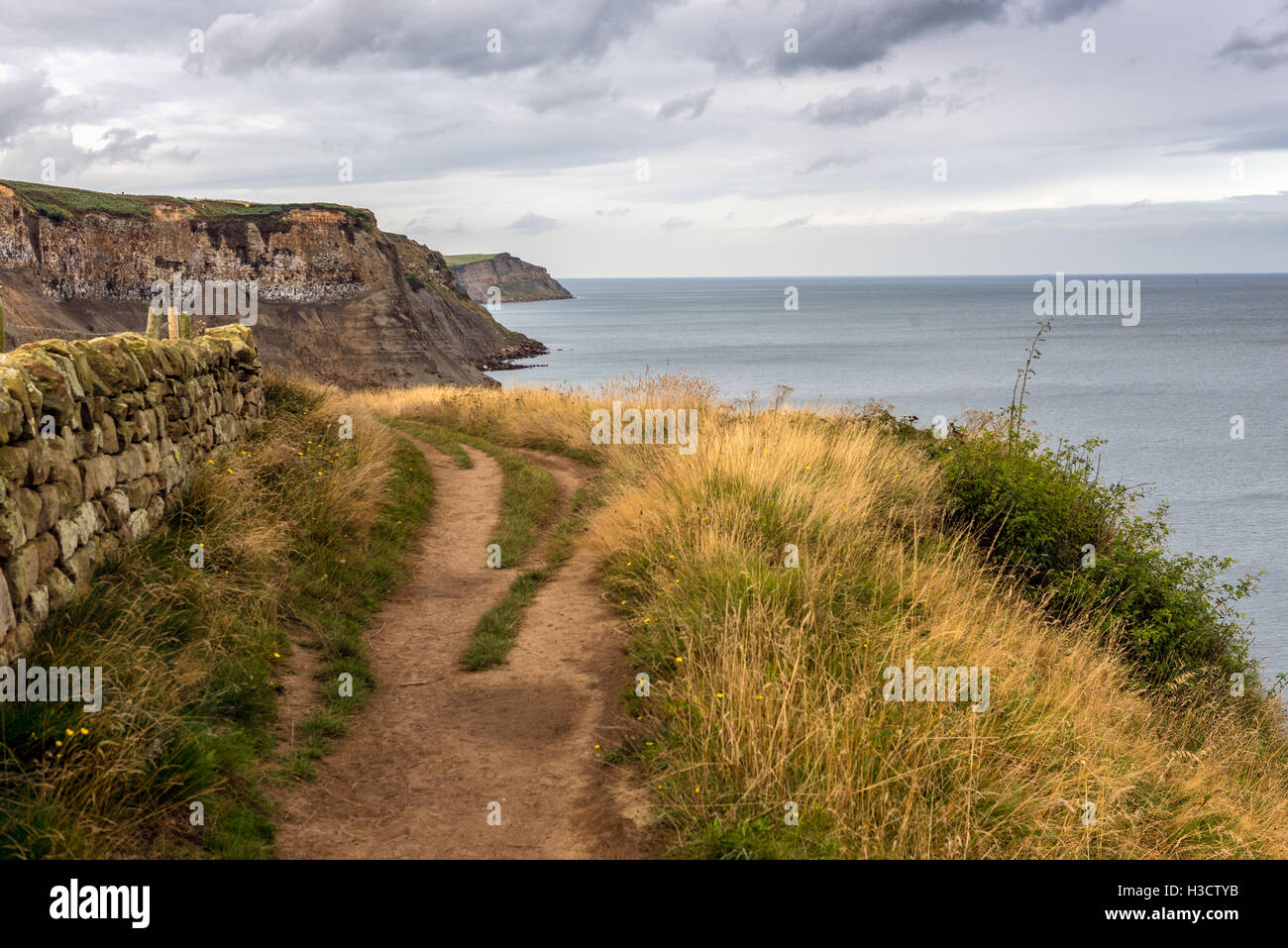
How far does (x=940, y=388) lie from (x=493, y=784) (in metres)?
58.4

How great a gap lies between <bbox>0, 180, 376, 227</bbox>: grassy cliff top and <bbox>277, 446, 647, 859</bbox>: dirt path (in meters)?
62.2

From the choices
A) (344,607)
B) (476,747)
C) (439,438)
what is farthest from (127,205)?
(476,747)

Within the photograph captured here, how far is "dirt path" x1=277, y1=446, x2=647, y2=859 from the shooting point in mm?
4672

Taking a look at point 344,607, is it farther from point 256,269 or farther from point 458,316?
point 458,316

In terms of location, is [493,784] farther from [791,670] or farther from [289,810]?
[791,670]

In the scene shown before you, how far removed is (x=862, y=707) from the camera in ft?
16.5

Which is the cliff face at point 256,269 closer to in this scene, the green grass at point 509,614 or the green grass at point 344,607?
the green grass at point 344,607

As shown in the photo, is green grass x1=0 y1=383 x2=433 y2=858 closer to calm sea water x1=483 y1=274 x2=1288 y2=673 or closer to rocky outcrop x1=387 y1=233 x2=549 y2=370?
calm sea water x1=483 y1=274 x2=1288 y2=673

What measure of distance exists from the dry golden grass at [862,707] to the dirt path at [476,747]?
0.35 metres

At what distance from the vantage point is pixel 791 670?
5.55m

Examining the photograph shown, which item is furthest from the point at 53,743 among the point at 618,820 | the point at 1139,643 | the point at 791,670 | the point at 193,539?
the point at 1139,643

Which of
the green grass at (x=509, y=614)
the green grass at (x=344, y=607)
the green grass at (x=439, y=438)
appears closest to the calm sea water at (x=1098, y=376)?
the green grass at (x=439, y=438)

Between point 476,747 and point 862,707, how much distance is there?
8.11ft

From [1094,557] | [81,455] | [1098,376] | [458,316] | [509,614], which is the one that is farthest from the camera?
[458,316]
